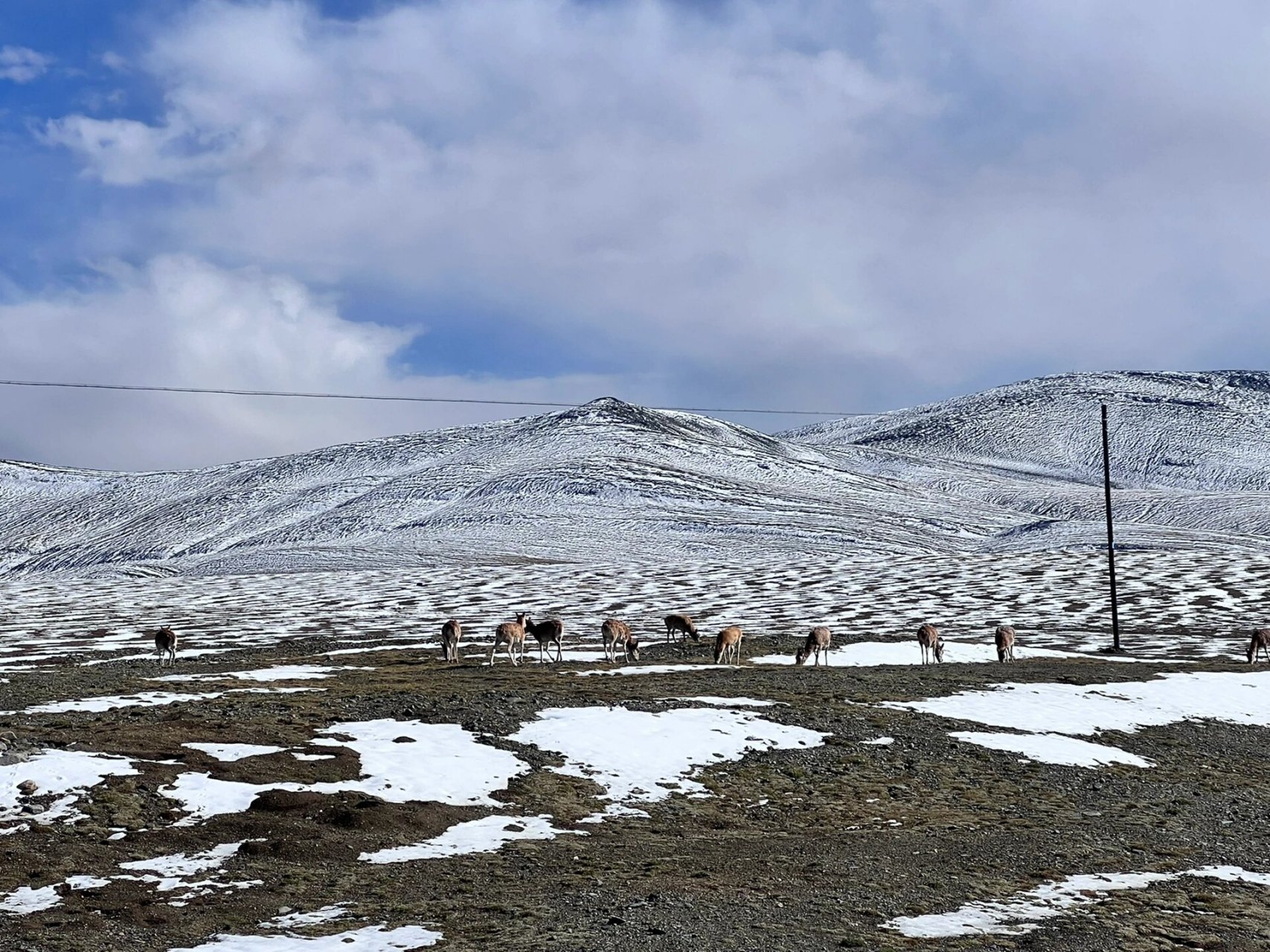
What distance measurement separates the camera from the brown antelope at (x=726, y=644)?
3884cm

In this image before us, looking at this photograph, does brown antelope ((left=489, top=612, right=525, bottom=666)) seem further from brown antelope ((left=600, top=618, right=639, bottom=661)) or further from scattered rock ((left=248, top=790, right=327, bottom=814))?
scattered rock ((left=248, top=790, right=327, bottom=814))

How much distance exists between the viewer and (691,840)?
1866cm

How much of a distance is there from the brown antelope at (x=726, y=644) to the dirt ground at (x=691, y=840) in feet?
27.1

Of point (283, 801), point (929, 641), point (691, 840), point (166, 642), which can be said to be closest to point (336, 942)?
point (283, 801)

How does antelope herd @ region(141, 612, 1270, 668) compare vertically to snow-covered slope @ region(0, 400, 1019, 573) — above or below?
below

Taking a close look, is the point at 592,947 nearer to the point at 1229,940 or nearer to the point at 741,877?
the point at 741,877

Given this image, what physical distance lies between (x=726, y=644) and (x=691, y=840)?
20.4 metres

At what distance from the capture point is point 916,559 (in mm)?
119500

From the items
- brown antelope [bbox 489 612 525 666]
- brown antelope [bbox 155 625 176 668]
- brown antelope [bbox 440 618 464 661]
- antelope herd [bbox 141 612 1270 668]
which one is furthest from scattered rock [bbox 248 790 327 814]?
brown antelope [bbox 155 625 176 668]

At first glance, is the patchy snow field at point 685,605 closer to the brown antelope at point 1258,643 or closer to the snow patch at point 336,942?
the brown antelope at point 1258,643

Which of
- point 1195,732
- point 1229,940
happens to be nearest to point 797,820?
point 1229,940

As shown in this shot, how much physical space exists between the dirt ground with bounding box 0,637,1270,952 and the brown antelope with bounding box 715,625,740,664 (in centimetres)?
825

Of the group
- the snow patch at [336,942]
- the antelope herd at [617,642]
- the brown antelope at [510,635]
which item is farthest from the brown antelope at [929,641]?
the snow patch at [336,942]

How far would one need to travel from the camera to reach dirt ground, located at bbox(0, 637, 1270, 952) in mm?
13852
